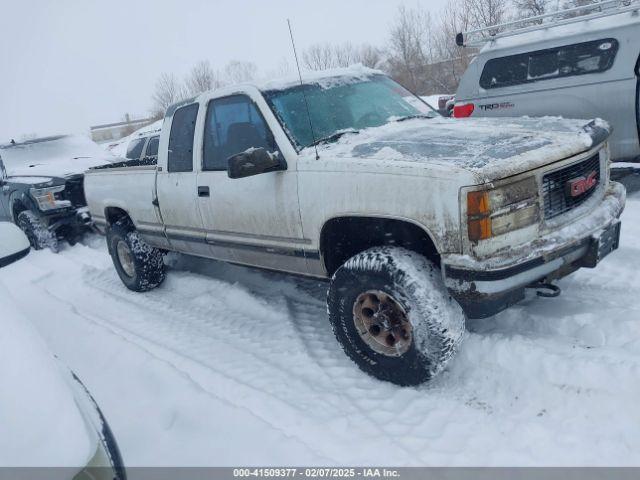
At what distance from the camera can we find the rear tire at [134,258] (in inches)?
213

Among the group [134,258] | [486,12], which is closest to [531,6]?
[486,12]

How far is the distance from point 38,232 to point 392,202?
7009mm

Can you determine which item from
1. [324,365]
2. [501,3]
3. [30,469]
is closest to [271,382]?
[324,365]

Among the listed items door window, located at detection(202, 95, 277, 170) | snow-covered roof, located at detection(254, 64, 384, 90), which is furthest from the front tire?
snow-covered roof, located at detection(254, 64, 384, 90)

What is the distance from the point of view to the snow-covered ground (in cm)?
259

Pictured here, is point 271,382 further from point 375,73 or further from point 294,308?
point 375,73

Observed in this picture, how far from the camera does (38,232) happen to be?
8.05 meters

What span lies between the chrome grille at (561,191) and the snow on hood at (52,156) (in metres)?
7.68

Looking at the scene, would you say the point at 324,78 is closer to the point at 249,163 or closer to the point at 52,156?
the point at 249,163

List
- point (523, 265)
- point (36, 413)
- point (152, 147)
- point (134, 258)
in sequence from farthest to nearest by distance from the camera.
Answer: point (152, 147) → point (134, 258) → point (523, 265) → point (36, 413)

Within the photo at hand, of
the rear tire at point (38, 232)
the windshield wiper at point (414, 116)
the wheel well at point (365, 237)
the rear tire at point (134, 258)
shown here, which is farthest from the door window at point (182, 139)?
the rear tire at point (38, 232)

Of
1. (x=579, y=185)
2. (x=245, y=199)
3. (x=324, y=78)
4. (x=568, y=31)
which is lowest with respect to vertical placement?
(x=579, y=185)

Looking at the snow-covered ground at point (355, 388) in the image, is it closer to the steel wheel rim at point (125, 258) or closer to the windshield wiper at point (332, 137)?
the steel wheel rim at point (125, 258)

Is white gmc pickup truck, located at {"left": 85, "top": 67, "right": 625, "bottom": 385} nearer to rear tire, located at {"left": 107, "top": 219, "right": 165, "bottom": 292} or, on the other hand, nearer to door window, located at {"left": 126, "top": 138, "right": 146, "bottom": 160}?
rear tire, located at {"left": 107, "top": 219, "right": 165, "bottom": 292}
